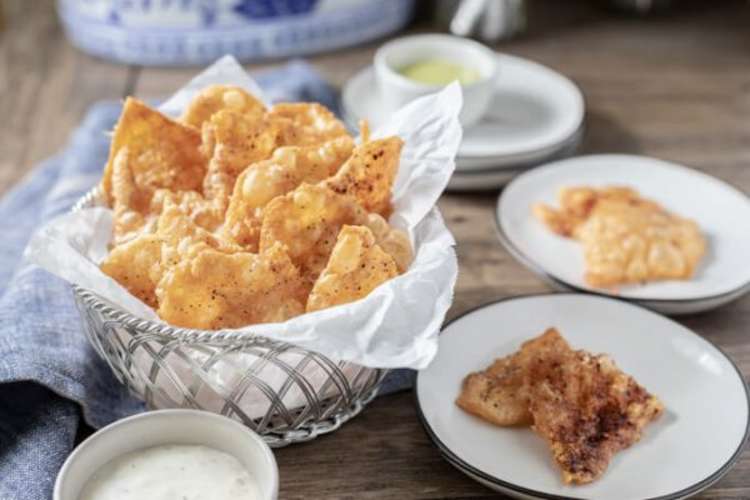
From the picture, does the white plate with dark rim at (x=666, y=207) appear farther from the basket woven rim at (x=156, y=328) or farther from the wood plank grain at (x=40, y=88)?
the wood plank grain at (x=40, y=88)

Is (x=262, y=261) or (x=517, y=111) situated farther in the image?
(x=517, y=111)

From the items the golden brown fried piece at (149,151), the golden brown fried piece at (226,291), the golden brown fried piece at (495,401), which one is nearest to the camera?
the golden brown fried piece at (226,291)

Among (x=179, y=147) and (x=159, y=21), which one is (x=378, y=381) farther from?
Result: (x=159, y=21)

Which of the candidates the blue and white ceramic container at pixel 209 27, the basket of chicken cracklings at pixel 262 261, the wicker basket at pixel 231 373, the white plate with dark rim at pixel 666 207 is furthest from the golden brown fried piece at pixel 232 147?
the blue and white ceramic container at pixel 209 27

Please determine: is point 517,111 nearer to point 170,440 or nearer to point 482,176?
point 482,176

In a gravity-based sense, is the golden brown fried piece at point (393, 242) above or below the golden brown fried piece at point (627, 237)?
above

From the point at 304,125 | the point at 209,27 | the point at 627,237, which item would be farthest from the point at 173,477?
the point at 209,27

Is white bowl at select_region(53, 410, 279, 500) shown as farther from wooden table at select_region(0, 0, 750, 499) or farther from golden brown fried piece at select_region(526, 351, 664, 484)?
golden brown fried piece at select_region(526, 351, 664, 484)
